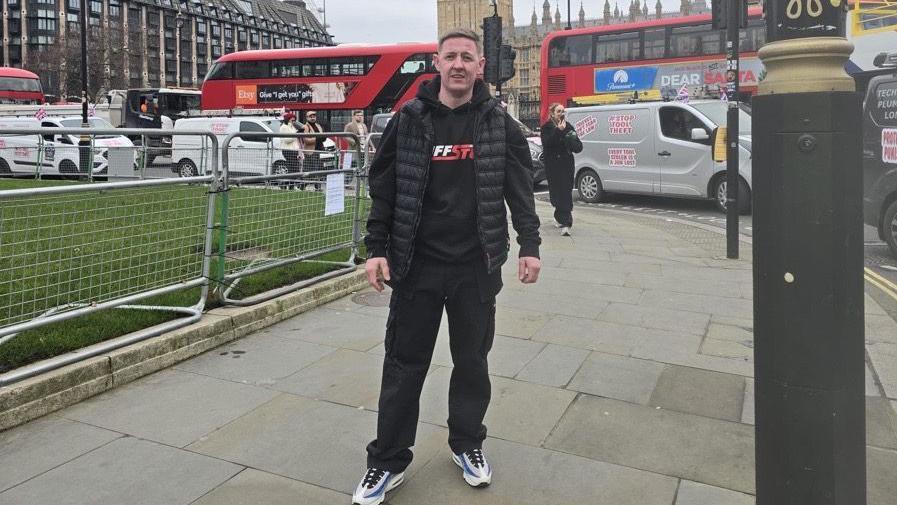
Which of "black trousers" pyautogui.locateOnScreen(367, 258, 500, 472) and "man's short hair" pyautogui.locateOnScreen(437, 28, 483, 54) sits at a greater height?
"man's short hair" pyautogui.locateOnScreen(437, 28, 483, 54)

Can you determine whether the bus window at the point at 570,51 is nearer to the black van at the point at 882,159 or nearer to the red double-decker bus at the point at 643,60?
the red double-decker bus at the point at 643,60

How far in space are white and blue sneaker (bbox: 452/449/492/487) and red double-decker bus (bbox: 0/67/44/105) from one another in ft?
148

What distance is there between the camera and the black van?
338 inches

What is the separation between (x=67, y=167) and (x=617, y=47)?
1496 cm

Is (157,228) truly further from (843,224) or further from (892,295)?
(892,295)

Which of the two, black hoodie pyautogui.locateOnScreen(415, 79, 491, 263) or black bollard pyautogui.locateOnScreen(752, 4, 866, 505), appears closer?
black bollard pyautogui.locateOnScreen(752, 4, 866, 505)

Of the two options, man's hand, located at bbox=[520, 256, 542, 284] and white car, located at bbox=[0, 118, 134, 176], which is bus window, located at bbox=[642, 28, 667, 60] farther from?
man's hand, located at bbox=[520, 256, 542, 284]

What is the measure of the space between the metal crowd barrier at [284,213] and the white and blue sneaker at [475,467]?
9.39ft

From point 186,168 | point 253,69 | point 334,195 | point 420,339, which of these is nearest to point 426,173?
point 420,339

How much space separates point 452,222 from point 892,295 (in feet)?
18.9

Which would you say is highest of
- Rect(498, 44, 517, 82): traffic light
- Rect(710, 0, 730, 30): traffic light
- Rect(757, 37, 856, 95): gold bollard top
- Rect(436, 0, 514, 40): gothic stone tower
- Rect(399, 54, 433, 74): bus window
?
Rect(436, 0, 514, 40): gothic stone tower

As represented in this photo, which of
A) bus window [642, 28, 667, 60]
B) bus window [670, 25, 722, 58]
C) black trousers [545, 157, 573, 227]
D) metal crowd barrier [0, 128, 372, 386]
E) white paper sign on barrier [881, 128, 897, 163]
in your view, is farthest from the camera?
bus window [642, 28, 667, 60]

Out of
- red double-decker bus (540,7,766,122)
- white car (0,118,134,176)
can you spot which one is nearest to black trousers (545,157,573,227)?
white car (0,118,134,176)

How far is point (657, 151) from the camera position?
14.4 metres
